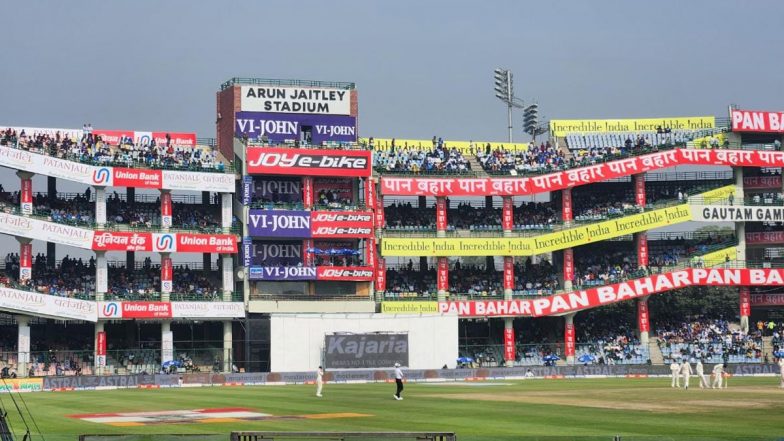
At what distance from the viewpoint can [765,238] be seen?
366 ft

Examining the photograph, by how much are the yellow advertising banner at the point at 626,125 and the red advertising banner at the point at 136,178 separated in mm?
39483

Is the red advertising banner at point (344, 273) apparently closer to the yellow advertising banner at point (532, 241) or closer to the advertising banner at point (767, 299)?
the yellow advertising banner at point (532, 241)

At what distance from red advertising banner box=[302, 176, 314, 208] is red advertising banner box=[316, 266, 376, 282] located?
18.0 ft

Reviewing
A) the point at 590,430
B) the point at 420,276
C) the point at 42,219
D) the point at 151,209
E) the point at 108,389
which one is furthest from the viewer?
the point at 420,276

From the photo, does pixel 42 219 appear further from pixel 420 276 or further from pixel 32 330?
pixel 420 276

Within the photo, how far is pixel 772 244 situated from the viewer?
11162 cm

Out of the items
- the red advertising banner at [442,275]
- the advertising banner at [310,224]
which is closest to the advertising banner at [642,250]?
the red advertising banner at [442,275]

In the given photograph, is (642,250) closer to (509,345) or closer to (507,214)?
(507,214)

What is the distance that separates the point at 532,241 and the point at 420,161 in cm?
1209

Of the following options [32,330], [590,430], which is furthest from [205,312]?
[590,430]

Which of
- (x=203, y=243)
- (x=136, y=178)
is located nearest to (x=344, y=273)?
(x=203, y=243)

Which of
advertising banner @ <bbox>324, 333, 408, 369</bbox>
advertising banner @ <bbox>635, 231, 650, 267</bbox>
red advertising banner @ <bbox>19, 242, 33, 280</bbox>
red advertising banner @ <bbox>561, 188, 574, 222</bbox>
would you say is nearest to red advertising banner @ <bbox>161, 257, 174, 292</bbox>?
red advertising banner @ <bbox>19, 242, 33, 280</bbox>

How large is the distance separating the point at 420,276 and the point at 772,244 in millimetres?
32130

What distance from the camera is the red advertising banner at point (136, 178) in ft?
320
